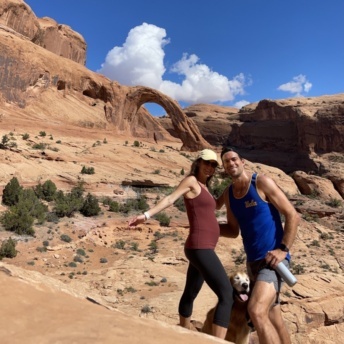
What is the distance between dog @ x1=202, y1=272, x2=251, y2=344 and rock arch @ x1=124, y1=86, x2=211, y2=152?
30597 mm

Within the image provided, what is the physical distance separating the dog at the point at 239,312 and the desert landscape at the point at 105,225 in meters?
0.79

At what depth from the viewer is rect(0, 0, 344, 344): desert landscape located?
2229 millimetres

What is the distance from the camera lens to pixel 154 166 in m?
24.7

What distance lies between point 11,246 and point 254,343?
27.8 feet

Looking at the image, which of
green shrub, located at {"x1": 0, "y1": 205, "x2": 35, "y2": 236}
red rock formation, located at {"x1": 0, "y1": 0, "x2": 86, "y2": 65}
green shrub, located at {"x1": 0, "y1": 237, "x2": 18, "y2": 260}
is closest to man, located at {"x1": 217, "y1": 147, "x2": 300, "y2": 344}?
green shrub, located at {"x1": 0, "y1": 237, "x2": 18, "y2": 260}

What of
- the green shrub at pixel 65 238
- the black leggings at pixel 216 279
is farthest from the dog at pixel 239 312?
the green shrub at pixel 65 238

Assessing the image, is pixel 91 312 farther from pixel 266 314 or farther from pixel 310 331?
pixel 310 331

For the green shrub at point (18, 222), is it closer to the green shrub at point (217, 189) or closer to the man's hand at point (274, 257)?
the man's hand at point (274, 257)

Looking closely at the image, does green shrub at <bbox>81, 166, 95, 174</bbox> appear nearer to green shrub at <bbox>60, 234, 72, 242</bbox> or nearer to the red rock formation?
green shrub at <bbox>60, 234, 72, 242</bbox>

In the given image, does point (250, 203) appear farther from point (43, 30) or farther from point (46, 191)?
point (43, 30)

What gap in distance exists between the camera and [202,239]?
10.6ft

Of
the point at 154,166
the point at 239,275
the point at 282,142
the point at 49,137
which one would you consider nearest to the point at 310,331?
the point at 239,275

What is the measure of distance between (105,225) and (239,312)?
1164 cm

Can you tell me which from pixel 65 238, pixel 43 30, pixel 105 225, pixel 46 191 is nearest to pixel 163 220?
pixel 105 225
